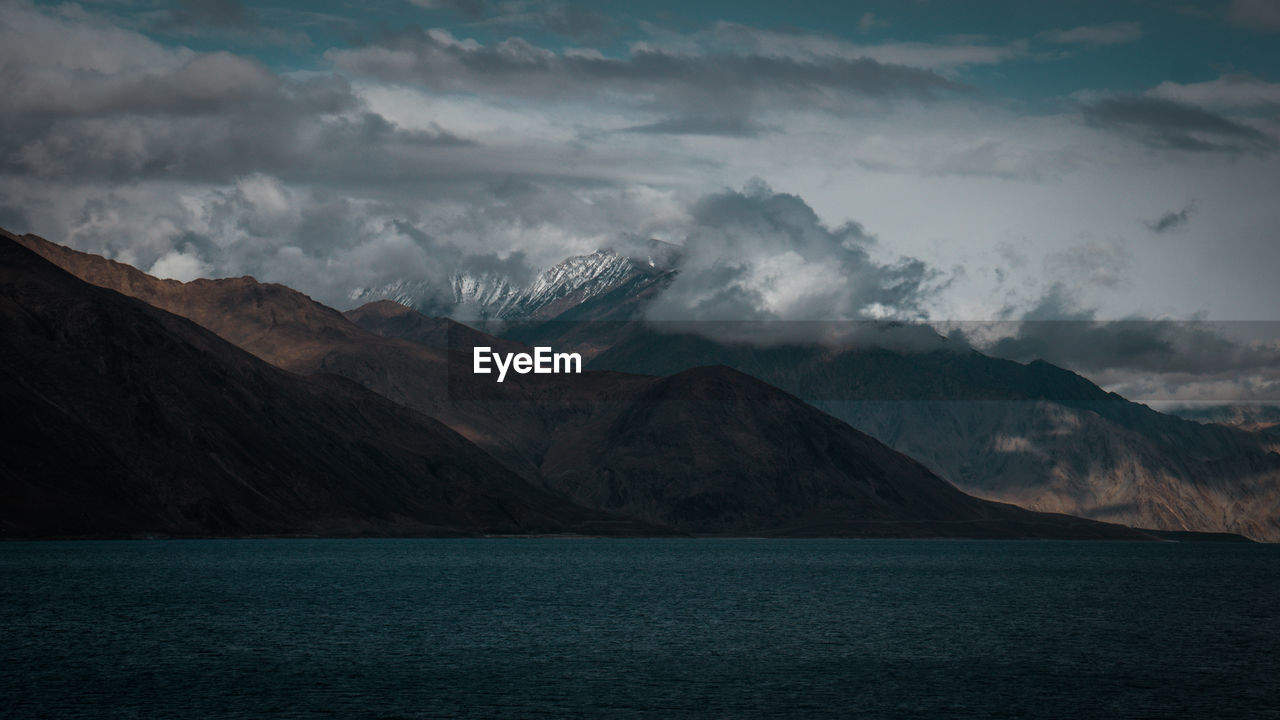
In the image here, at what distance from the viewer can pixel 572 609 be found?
130125 mm

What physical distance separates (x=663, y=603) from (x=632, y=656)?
4429 centimetres

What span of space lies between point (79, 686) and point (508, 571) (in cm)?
11953

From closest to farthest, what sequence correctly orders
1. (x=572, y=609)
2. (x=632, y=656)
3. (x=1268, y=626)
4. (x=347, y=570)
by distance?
1. (x=632, y=656)
2. (x=1268, y=626)
3. (x=572, y=609)
4. (x=347, y=570)

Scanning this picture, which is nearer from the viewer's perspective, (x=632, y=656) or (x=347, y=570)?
(x=632, y=656)

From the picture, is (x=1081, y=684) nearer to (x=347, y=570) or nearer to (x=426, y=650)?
(x=426, y=650)

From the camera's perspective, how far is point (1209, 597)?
161 metres

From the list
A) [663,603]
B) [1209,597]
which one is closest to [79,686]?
[663,603]

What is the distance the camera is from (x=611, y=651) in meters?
97.3

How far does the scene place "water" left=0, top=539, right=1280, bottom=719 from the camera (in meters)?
74.9

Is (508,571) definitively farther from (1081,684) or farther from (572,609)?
(1081,684)

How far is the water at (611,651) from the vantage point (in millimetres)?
74938

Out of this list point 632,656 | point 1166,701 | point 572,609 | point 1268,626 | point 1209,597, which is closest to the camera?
point 1166,701

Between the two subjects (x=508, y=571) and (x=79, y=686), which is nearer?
(x=79, y=686)

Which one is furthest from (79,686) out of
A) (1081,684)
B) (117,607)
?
(1081,684)
